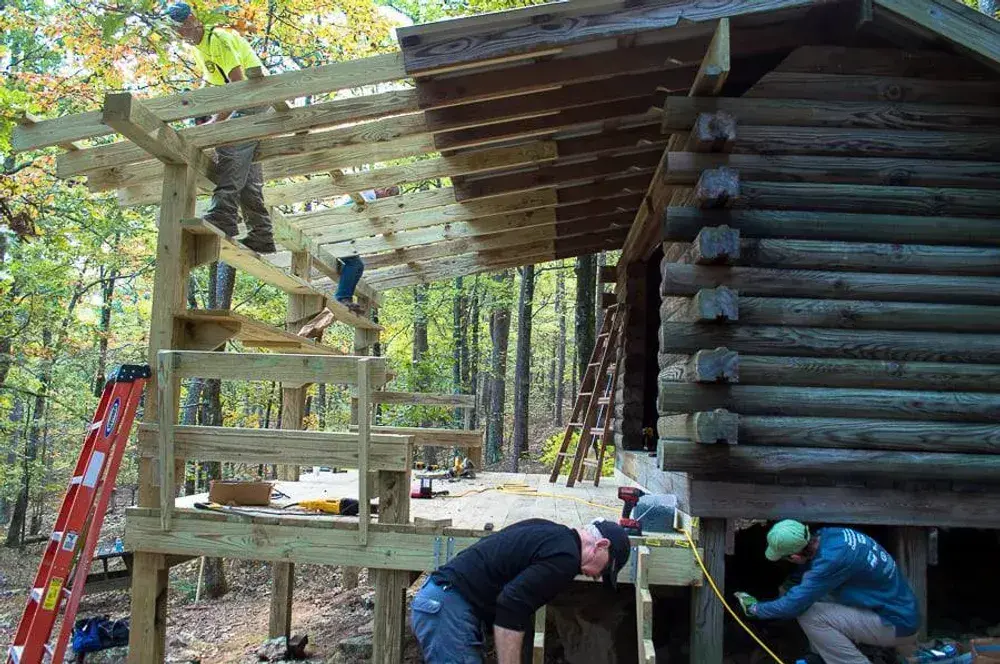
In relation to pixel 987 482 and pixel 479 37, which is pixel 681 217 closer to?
pixel 479 37

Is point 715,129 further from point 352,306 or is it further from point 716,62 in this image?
point 352,306

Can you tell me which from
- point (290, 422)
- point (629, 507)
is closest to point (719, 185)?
point (629, 507)

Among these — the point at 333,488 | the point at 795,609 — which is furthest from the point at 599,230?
the point at 795,609

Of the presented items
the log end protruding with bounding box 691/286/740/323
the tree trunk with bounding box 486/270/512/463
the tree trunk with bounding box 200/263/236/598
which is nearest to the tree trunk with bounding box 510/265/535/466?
the tree trunk with bounding box 486/270/512/463

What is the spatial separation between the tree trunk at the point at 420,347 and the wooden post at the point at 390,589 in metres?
13.5

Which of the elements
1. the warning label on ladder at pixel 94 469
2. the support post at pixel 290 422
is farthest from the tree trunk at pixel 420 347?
the warning label on ladder at pixel 94 469

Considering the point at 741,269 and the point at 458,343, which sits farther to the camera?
the point at 458,343

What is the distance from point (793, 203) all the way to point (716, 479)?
6.98 feet

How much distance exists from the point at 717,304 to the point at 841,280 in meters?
1.03

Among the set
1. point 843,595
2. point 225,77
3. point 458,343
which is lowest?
point 843,595

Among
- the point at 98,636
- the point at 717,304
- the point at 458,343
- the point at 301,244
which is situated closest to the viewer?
the point at 717,304

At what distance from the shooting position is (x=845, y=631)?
4828 mm

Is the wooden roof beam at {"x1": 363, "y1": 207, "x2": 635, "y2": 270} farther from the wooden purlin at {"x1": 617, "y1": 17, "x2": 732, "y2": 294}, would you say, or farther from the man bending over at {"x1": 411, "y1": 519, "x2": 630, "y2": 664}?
the man bending over at {"x1": 411, "y1": 519, "x2": 630, "y2": 664}

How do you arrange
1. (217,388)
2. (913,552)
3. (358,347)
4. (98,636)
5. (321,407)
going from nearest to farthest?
(913,552) → (98,636) → (358,347) → (217,388) → (321,407)
